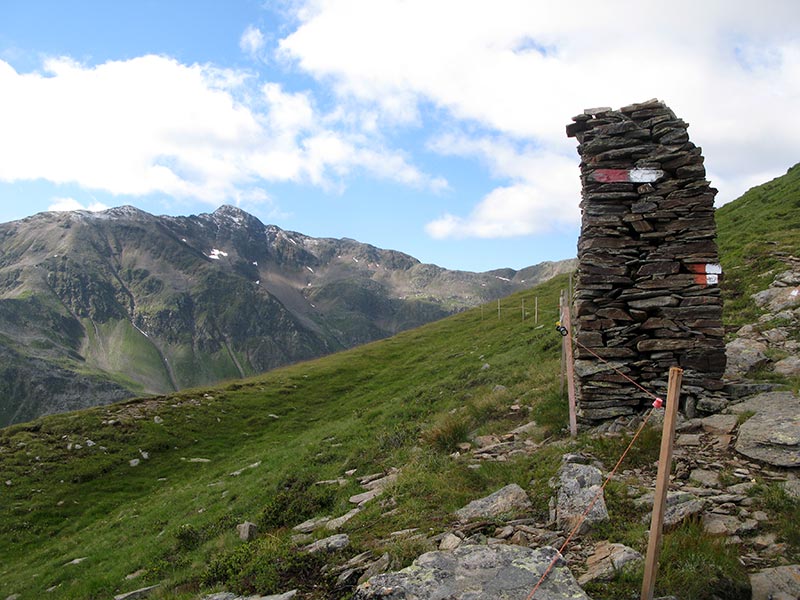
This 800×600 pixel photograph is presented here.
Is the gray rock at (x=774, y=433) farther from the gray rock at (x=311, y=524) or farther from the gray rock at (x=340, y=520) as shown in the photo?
the gray rock at (x=311, y=524)

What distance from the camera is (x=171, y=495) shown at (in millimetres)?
27234

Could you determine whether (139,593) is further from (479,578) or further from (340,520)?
(479,578)

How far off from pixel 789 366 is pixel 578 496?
32.1 ft

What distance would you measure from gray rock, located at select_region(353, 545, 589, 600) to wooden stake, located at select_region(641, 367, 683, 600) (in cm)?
82

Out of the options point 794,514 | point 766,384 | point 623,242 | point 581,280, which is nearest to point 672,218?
point 623,242

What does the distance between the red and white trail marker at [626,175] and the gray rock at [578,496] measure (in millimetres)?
8092

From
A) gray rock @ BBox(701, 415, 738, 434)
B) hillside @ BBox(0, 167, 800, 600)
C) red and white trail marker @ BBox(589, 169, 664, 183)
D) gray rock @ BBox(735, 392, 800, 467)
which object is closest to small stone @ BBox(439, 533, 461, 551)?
hillside @ BBox(0, 167, 800, 600)

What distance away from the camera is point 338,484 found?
16109mm

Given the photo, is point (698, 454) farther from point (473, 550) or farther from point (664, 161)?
point (664, 161)

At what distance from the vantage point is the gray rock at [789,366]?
13976mm

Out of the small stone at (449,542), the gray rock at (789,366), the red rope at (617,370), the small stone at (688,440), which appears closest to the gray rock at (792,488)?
the small stone at (688,440)

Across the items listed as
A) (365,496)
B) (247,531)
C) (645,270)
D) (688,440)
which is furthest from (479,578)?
(645,270)

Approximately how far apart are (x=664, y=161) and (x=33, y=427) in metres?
47.8

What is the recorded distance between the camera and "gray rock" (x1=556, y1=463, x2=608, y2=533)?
8.47 m
